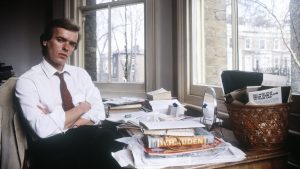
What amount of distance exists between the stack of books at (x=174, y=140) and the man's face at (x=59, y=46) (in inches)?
40.4

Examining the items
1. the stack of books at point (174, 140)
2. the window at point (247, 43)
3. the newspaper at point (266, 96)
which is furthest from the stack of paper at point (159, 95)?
the newspaper at point (266, 96)

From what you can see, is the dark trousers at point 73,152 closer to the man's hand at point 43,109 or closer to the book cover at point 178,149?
the man's hand at point 43,109

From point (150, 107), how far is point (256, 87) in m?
0.92

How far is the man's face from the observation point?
1.85 metres

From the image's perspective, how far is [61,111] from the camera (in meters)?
1.57

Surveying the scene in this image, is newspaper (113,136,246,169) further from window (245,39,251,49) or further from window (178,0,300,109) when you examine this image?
window (245,39,251,49)

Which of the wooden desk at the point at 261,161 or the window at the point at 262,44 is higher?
the window at the point at 262,44

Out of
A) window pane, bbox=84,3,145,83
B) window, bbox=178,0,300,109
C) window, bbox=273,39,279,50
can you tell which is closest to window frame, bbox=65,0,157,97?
window pane, bbox=84,3,145,83

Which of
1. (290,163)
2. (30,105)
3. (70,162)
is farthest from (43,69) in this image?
(290,163)

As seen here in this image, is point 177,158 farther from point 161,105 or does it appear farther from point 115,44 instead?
point 115,44

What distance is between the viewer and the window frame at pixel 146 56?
2479mm

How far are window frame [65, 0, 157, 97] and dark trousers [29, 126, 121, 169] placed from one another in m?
1.04

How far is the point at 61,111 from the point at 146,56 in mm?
1142

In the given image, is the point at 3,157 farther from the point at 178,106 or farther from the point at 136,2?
the point at 136,2
